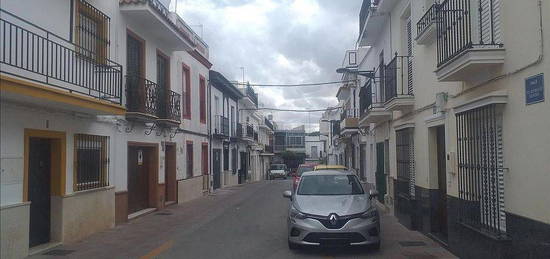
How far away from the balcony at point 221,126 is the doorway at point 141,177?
10.6 meters

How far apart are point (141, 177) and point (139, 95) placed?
3222 millimetres

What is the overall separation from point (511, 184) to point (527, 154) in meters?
0.66

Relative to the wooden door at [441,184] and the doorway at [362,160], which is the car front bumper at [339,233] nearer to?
the wooden door at [441,184]

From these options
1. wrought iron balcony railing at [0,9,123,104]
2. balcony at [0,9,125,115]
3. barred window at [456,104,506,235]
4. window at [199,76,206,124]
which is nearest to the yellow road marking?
balcony at [0,9,125,115]

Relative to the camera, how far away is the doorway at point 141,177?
15676 millimetres

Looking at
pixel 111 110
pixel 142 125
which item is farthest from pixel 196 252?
pixel 142 125

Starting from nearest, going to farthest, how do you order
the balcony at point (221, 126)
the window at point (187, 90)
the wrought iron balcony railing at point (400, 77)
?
the wrought iron balcony railing at point (400, 77), the window at point (187, 90), the balcony at point (221, 126)

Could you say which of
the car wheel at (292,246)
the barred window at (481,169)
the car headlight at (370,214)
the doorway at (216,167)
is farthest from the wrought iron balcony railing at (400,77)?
the doorway at (216,167)

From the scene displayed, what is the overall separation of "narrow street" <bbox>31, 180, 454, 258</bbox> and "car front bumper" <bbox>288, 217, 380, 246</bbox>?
0.29 metres

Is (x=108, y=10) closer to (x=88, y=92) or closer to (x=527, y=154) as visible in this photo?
(x=88, y=92)

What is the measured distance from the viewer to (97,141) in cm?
1275

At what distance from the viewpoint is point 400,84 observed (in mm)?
13602

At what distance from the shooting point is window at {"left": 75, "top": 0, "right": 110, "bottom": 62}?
38.4 feet

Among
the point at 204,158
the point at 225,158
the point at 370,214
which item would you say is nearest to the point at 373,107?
the point at 370,214
